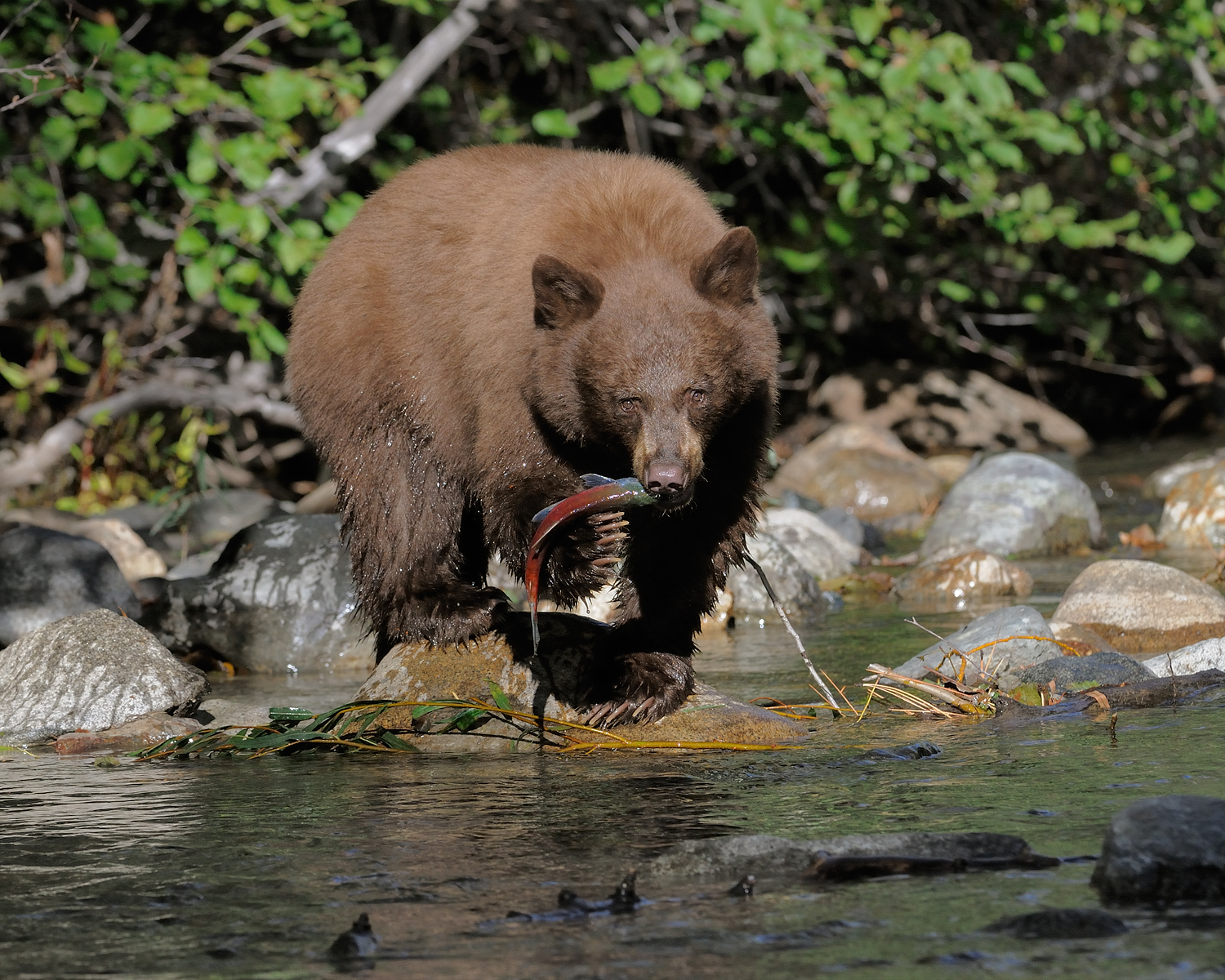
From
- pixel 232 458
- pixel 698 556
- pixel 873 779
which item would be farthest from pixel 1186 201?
pixel 873 779

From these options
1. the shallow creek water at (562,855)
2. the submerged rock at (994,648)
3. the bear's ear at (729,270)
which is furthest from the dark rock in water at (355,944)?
the submerged rock at (994,648)

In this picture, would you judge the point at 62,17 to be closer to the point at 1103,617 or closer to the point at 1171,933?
the point at 1103,617

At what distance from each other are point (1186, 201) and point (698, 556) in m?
10.7

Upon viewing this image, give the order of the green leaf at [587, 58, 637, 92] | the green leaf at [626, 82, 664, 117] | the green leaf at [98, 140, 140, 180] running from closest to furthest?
the green leaf at [98, 140, 140, 180]
the green leaf at [626, 82, 664, 117]
the green leaf at [587, 58, 637, 92]

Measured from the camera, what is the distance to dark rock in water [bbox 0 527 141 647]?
7.00m

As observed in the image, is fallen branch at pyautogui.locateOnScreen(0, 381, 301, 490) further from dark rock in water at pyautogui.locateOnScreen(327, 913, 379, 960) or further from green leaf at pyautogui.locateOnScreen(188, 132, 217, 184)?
dark rock in water at pyautogui.locateOnScreen(327, 913, 379, 960)

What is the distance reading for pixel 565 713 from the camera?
4.98 m

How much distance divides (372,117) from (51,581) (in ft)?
14.4

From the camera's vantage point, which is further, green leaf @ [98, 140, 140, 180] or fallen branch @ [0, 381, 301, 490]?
fallen branch @ [0, 381, 301, 490]

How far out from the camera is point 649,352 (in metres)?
4.63

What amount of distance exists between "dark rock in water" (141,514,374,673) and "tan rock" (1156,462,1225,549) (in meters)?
5.07

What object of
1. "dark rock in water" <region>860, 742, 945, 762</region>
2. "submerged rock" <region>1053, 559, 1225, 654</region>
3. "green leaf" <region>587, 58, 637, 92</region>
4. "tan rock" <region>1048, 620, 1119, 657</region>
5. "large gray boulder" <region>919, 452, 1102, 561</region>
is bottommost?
"dark rock in water" <region>860, 742, 945, 762</region>

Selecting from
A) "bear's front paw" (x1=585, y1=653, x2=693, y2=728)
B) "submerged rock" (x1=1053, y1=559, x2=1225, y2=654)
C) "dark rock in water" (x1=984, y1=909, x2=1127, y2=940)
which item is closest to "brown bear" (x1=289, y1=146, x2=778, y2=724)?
"bear's front paw" (x1=585, y1=653, x2=693, y2=728)

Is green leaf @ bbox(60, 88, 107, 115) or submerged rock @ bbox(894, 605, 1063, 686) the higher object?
green leaf @ bbox(60, 88, 107, 115)
